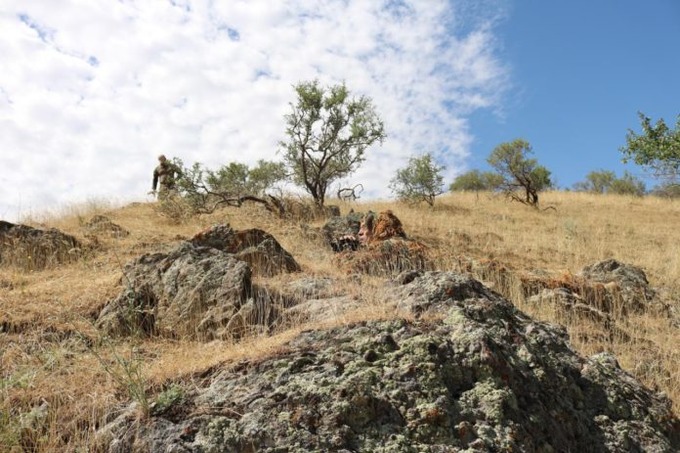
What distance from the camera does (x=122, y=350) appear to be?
180 inches

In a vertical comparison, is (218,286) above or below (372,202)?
below

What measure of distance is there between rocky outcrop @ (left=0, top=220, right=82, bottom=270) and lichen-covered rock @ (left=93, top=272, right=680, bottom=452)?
22.6 feet

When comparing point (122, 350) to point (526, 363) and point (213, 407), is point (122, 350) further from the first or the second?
point (526, 363)

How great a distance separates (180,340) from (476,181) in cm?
3460

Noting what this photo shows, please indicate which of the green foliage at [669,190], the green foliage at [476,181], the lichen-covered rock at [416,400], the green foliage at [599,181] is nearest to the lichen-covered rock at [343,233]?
the lichen-covered rock at [416,400]

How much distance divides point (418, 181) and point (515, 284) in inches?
643

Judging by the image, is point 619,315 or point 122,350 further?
point 619,315

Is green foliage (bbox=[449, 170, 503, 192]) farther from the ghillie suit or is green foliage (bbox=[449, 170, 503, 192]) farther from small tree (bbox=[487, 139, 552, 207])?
the ghillie suit

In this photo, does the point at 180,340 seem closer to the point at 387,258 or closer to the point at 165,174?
the point at 387,258

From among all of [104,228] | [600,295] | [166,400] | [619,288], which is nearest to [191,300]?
[166,400]

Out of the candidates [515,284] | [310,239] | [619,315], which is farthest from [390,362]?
[310,239]

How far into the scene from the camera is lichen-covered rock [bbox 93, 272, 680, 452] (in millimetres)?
2506

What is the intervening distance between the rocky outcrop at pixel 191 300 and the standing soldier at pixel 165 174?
11.3 m

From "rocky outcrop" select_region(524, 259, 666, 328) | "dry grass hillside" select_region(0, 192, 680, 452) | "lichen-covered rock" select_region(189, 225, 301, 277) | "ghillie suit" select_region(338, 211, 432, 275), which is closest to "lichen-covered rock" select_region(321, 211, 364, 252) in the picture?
"dry grass hillside" select_region(0, 192, 680, 452)
